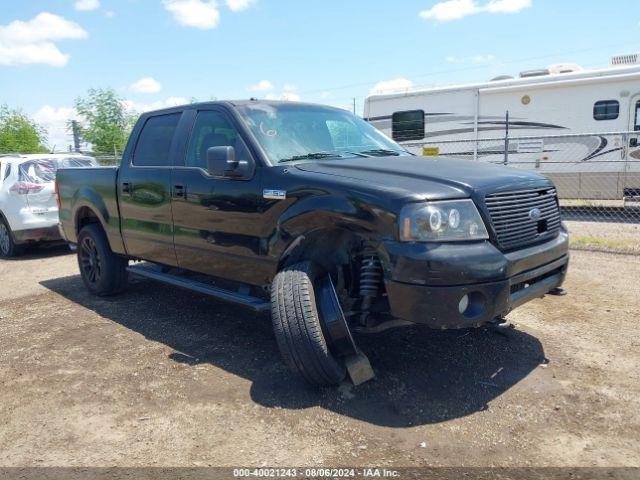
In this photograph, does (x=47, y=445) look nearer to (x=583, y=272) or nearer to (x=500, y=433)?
(x=500, y=433)

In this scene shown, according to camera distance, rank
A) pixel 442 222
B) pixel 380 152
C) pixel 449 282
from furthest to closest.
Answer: pixel 380 152, pixel 442 222, pixel 449 282

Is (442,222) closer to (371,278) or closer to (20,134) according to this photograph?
(371,278)

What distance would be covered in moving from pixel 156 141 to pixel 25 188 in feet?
15.4

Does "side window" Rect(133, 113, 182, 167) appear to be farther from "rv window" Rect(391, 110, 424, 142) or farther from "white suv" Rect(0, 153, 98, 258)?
"rv window" Rect(391, 110, 424, 142)

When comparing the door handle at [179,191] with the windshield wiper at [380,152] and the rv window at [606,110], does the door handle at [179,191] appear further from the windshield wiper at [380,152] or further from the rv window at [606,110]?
the rv window at [606,110]

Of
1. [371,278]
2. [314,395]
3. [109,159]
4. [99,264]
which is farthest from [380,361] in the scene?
[109,159]

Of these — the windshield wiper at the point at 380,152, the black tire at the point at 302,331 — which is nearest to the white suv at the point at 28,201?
the windshield wiper at the point at 380,152

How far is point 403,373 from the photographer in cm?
390

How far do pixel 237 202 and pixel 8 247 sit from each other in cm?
684

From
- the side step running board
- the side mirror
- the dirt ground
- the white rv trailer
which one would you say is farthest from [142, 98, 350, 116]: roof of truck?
the white rv trailer

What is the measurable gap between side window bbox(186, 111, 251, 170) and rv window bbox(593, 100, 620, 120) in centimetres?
1062

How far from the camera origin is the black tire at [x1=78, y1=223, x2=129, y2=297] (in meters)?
6.05

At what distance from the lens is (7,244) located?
9211 millimetres

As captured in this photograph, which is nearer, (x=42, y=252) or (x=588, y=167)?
(x=42, y=252)
